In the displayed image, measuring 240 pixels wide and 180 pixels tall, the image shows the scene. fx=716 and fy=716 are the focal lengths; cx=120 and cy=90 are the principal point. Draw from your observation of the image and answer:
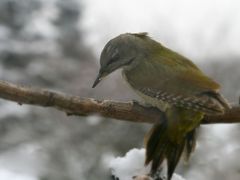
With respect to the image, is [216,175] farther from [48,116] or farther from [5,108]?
[5,108]

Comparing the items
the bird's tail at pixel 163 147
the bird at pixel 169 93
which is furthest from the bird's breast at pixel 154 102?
the bird's tail at pixel 163 147

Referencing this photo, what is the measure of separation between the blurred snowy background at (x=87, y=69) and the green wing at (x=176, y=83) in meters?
1.32

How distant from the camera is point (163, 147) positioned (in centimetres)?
300

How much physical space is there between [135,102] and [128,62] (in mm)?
308

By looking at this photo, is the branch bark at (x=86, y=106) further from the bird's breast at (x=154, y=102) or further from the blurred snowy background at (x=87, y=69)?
the blurred snowy background at (x=87, y=69)

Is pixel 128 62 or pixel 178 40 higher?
pixel 178 40

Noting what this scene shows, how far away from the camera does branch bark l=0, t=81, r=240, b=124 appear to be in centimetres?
279

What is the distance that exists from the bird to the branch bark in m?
0.07

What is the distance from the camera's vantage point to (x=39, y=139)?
5.58 meters

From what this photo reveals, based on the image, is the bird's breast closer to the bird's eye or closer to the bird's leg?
the bird's leg

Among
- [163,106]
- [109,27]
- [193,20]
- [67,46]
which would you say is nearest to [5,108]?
[67,46]

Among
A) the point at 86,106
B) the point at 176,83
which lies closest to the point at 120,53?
the point at 176,83

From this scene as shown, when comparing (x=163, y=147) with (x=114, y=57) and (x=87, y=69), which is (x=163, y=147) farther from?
(x=87, y=69)

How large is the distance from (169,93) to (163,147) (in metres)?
0.24
